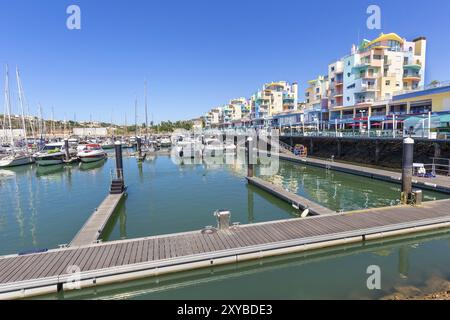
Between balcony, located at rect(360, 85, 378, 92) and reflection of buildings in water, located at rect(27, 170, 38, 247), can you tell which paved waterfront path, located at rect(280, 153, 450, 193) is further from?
balcony, located at rect(360, 85, 378, 92)

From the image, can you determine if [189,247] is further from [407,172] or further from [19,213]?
[19,213]

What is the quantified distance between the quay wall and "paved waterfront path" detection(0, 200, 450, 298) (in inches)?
592

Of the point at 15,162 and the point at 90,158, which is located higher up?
the point at 90,158

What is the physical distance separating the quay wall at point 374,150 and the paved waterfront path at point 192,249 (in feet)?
49.3

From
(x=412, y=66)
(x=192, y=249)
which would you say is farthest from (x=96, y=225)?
(x=412, y=66)

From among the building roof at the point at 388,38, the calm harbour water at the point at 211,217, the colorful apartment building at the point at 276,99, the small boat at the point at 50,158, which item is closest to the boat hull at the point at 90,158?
the small boat at the point at 50,158

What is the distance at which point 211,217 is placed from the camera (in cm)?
1418

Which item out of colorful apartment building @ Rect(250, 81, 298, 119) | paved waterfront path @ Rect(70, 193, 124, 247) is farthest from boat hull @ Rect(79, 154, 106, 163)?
colorful apartment building @ Rect(250, 81, 298, 119)

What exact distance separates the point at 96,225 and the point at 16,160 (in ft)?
117

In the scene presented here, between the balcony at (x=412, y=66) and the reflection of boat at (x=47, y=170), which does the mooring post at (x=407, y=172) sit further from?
the balcony at (x=412, y=66)

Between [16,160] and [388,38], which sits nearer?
[16,160]

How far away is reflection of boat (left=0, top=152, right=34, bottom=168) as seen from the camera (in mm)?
37062

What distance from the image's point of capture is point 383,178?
21516 millimetres
